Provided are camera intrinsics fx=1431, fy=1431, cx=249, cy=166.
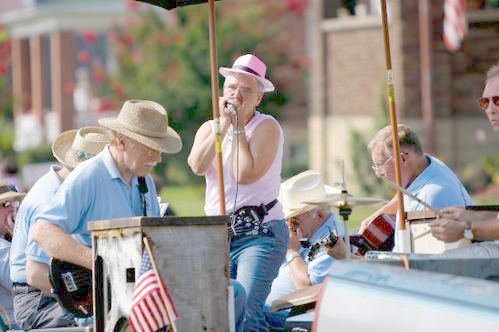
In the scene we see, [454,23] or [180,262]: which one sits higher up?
[454,23]

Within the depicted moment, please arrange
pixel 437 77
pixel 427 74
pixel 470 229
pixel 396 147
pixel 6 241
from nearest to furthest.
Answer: pixel 470 229, pixel 396 147, pixel 6 241, pixel 427 74, pixel 437 77

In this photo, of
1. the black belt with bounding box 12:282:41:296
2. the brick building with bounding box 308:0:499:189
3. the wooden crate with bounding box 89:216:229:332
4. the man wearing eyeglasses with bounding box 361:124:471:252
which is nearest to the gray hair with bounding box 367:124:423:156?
the man wearing eyeglasses with bounding box 361:124:471:252

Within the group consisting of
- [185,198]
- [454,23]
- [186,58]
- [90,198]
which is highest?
[454,23]

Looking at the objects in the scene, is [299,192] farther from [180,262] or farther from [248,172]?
[180,262]

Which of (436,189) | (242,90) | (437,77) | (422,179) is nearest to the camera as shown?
(242,90)

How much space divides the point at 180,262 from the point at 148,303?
296mm

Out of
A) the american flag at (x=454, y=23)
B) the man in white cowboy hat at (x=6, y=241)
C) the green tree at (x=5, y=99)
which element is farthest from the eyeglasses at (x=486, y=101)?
the green tree at (x=5, y=99)

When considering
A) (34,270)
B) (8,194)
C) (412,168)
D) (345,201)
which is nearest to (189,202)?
(8,194)

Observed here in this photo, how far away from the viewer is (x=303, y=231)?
882 cm

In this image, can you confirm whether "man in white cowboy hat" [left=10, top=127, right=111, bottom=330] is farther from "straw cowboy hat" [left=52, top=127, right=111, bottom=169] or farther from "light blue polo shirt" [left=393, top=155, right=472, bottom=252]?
"light blue polo shirt" [left=393, top=155, right=472, bottom=252]

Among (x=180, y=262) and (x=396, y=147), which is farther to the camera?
(x=396, y=147)

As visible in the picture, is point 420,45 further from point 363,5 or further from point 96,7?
point 96,7

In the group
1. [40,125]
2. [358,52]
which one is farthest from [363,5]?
[40,125]

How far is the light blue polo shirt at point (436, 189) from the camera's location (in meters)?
8.26
